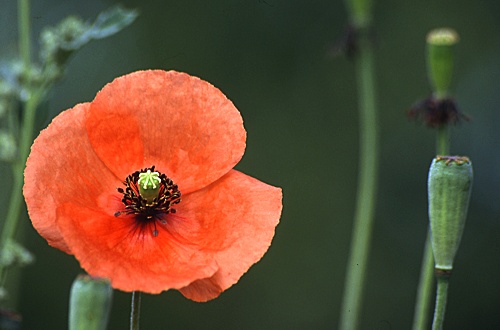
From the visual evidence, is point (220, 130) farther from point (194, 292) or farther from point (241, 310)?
point (241, 310)

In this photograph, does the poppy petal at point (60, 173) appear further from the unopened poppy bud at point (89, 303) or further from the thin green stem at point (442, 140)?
the thin green stem at point (442, 140)

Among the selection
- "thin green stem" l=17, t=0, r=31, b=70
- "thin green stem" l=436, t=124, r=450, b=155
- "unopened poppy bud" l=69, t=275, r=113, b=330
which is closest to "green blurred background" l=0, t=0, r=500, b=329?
→ "thin green stem" l=17, t=0, r=31, b=70

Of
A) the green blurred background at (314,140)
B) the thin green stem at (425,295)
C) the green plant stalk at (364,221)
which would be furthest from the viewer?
the green blurred background at (314,140)

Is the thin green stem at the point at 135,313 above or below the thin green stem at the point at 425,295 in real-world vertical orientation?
below

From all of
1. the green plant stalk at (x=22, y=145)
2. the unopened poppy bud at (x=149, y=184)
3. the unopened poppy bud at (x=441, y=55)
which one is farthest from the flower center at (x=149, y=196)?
the unopened poppy bud at (x=441, y=55)

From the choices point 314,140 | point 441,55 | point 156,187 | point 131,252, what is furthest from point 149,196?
point 314,140

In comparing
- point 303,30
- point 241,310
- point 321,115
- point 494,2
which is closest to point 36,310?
point 241,310
